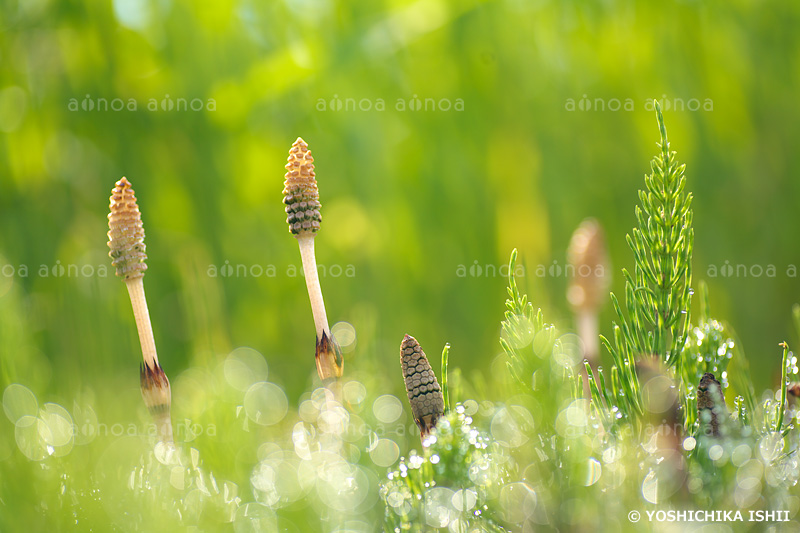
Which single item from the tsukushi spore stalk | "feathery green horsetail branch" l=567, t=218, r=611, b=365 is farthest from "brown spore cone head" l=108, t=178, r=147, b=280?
"feathery green horsetail branch" l=567, t=218, r=611, b=365

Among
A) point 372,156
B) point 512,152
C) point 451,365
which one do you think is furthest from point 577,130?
point 451,365

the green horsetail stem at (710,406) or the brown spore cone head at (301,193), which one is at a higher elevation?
the brown spore cone head at (301,193)

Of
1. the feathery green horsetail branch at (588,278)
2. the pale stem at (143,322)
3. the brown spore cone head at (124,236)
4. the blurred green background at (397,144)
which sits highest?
the blurred green background at (397,144)

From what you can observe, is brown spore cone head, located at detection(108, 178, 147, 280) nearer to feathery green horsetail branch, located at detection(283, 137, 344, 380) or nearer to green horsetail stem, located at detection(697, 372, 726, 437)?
feathery green horsetail branch, located at detection(283, 137, 344, 380)

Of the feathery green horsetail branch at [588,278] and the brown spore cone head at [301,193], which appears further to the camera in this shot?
the feathery green horsetail branch at [588,278]

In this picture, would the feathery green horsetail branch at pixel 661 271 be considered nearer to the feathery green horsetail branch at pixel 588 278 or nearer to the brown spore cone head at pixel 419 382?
the brown spore cone head at pixel 419 382

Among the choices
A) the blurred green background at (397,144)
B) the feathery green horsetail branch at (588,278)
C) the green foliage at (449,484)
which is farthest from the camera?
the blurred green background at (397,144)

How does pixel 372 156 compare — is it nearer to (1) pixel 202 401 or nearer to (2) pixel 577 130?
(2) pixel 577 130

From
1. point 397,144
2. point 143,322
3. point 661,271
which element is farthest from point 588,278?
point 397,144

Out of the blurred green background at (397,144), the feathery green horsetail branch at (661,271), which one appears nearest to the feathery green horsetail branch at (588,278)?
the feathery green horsetail branch at (661,271)

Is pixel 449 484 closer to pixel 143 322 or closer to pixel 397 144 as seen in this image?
pixel 143 322
